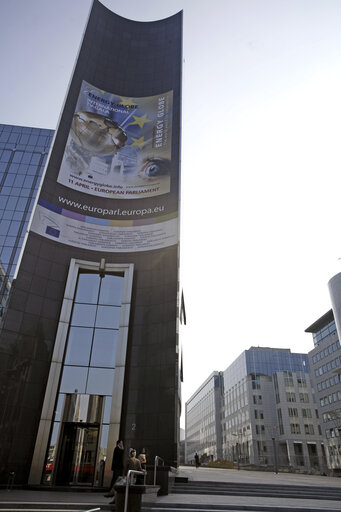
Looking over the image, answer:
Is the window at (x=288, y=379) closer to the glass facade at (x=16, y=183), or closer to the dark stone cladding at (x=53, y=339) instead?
the glass facade at (x=16, y=183)

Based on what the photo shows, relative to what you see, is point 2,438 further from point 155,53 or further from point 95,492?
point 155,53

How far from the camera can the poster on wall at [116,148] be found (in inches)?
1046

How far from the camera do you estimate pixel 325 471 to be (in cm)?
4266

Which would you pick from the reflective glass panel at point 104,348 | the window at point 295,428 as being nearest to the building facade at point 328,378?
the window at point 295,428

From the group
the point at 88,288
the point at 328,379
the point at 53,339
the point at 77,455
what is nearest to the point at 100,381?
the point at 53,339

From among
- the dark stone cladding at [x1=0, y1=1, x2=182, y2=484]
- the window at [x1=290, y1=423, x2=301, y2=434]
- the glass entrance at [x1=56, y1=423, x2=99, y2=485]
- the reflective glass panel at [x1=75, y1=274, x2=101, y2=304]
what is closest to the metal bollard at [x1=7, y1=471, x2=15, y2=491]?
the dark stone cladding at [x1=0, y1=1, x2=182, y2=484]

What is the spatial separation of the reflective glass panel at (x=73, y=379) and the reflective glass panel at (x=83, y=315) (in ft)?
8.58

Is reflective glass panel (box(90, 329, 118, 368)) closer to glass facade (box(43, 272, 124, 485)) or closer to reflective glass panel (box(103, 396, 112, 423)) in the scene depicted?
glass facade (box(43, 272, 124, 485))

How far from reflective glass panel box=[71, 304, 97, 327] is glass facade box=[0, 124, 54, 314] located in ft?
125

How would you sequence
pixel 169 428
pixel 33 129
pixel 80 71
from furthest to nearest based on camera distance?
pixel 33 129 → pixel 80 71 → pixel 169 428

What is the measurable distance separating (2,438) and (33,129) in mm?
75311

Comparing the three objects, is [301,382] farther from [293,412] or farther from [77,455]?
[77,455]

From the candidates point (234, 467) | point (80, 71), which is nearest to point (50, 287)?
point (80, 71)

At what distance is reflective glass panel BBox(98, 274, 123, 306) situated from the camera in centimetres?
2280
